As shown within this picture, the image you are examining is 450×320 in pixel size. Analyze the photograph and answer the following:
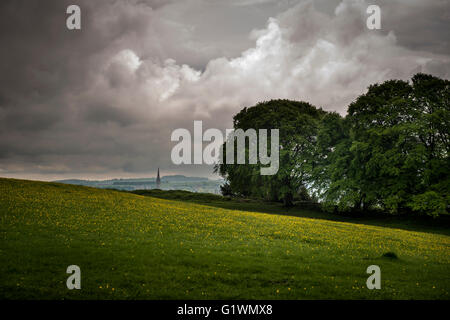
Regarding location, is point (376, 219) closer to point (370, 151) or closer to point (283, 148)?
point (370, 151)

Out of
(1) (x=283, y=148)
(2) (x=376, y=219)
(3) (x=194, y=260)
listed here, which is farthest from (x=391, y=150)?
(3) (x=194, y=260)

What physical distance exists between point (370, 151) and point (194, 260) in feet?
127

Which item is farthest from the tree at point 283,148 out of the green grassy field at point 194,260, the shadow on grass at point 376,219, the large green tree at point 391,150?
the green grassy field at point 194,260

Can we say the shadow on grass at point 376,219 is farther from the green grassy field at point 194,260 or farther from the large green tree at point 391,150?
the green grassy field at point 194,260

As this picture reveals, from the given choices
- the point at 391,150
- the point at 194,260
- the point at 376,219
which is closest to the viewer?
the point at 194,260

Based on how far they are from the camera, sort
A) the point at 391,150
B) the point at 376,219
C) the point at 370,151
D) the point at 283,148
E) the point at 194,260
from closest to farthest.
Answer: the point at 194,260, the point at 391,150, the point at 370,151, the point at 376,219, the point at 283,148

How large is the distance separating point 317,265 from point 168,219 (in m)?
15.7

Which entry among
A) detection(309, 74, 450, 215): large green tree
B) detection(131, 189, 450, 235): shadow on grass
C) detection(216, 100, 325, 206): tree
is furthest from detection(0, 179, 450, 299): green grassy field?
detection(216, 100, 325, 206): tree

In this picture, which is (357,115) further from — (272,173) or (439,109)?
(272,173)

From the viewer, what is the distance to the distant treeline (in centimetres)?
4134

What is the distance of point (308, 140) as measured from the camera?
54062 millimetres

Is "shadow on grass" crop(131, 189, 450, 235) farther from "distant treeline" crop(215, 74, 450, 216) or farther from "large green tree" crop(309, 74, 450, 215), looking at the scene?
"large green tree" crop(309, 74, 450, 215)

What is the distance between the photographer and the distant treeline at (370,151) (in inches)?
1628

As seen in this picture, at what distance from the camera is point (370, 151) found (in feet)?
148
